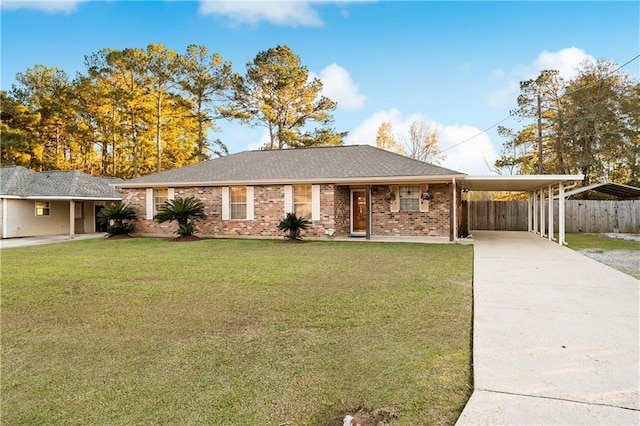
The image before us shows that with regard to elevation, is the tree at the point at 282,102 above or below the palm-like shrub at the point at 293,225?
above

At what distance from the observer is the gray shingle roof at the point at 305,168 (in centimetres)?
1367

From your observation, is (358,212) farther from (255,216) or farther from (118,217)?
(118,217)

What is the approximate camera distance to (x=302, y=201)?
14.6m

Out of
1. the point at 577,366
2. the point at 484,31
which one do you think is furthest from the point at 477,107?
the point at 577,366

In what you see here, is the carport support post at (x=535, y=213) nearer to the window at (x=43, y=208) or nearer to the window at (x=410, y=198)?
the window at (x=410, y=198)

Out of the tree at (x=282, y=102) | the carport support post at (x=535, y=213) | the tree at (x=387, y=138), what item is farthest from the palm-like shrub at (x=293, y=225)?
the tree at (x=387, y=138)

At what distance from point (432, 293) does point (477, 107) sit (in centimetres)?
2196

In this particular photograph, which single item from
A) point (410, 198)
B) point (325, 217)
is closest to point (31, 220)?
point (325, 217)

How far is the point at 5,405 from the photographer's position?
105 inches

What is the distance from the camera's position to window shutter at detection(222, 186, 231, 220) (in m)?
15.4

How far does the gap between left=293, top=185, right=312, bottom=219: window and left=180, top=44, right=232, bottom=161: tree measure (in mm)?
14923

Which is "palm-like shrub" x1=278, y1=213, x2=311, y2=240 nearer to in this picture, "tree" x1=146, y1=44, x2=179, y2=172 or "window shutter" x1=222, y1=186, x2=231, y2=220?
"window shutter" x1=222, y1=186, x2=231, y2=220

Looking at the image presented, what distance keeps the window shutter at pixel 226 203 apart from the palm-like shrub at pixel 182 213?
3.10 ft

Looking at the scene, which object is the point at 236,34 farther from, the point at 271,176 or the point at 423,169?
the point at 423,169
